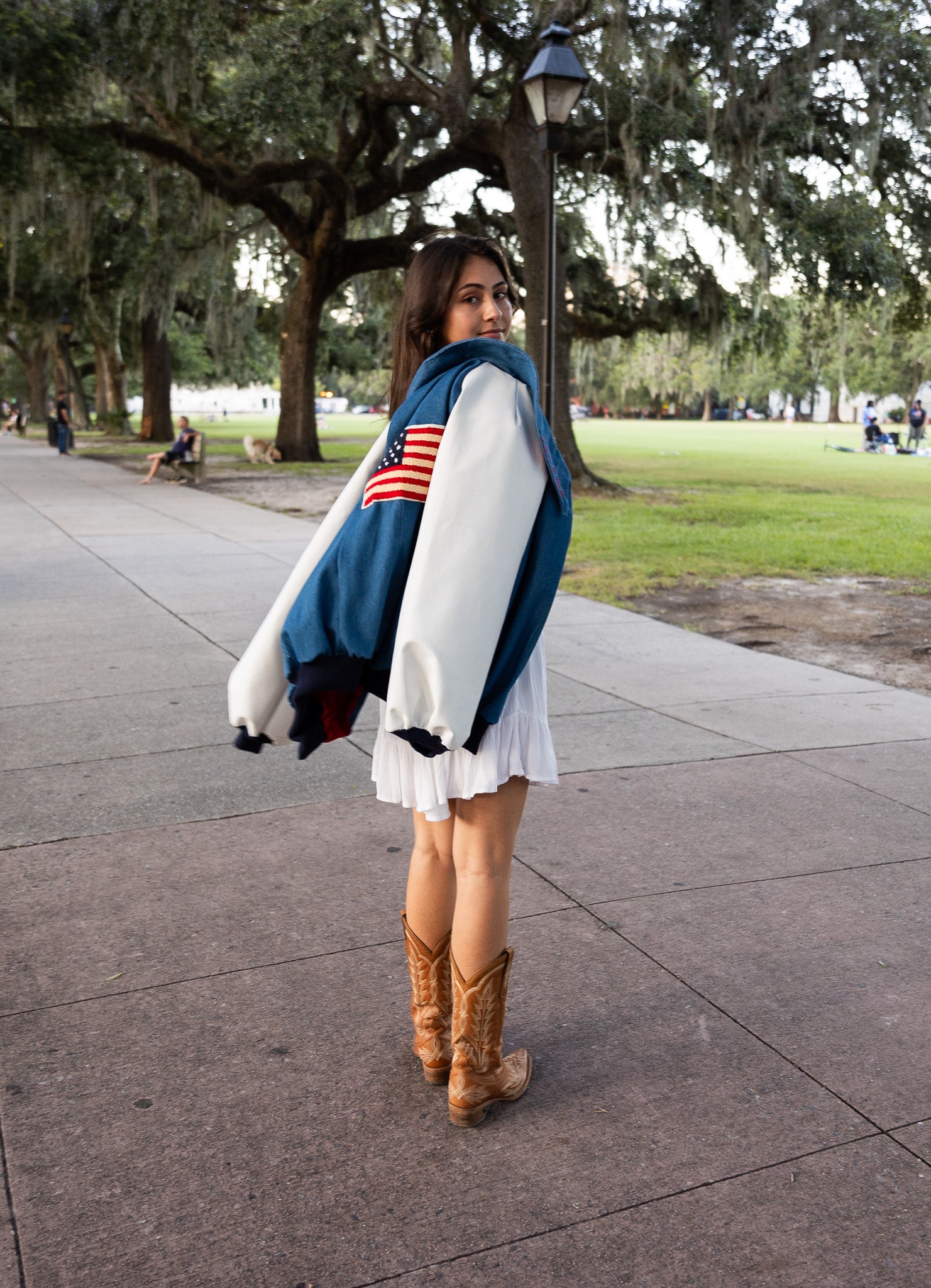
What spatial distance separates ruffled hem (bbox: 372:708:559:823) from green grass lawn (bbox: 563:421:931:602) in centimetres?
684

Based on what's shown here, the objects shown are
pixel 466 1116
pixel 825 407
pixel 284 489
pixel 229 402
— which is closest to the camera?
pixel 466 1116

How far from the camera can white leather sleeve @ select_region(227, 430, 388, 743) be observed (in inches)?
93.0

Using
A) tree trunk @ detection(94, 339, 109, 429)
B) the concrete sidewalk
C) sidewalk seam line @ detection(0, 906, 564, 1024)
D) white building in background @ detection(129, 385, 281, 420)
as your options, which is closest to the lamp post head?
the concrete sidewalk

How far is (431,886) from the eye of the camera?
2568 millimetres

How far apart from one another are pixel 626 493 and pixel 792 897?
1542 cm

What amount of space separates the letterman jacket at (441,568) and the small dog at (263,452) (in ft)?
76.2

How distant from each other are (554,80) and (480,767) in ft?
34.4

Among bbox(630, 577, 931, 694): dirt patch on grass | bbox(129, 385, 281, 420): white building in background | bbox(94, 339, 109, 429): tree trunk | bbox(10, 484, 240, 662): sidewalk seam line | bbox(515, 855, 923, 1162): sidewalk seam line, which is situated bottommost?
bbox(515, 855, 923, 1162): sidewalk seam line

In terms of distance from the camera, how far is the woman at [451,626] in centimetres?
213

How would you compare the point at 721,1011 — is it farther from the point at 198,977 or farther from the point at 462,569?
the point at 462,569

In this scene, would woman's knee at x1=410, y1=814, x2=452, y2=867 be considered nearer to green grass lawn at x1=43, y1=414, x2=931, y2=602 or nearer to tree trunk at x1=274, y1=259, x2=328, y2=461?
green grass lawn at x1=43, y1=414, x2=931, y2=602

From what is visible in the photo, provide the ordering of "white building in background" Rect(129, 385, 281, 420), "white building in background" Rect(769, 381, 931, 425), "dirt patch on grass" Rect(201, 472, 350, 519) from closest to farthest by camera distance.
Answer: "dirt patch on grass" Rect(201, 472, 350, 519) → "white building in background" Rect(769, 381, 931, 425) → "white building in background" Rect(129, 385, 281, 420)

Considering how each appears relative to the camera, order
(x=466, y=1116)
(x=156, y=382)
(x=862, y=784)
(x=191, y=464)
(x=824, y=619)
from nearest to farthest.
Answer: (x=466, y=1116) < (x=862, y=784) < (x=824, y=619) < (x=191, y=464) < (x=156, y=382)

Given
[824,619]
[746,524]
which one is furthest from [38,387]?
[824,619]
